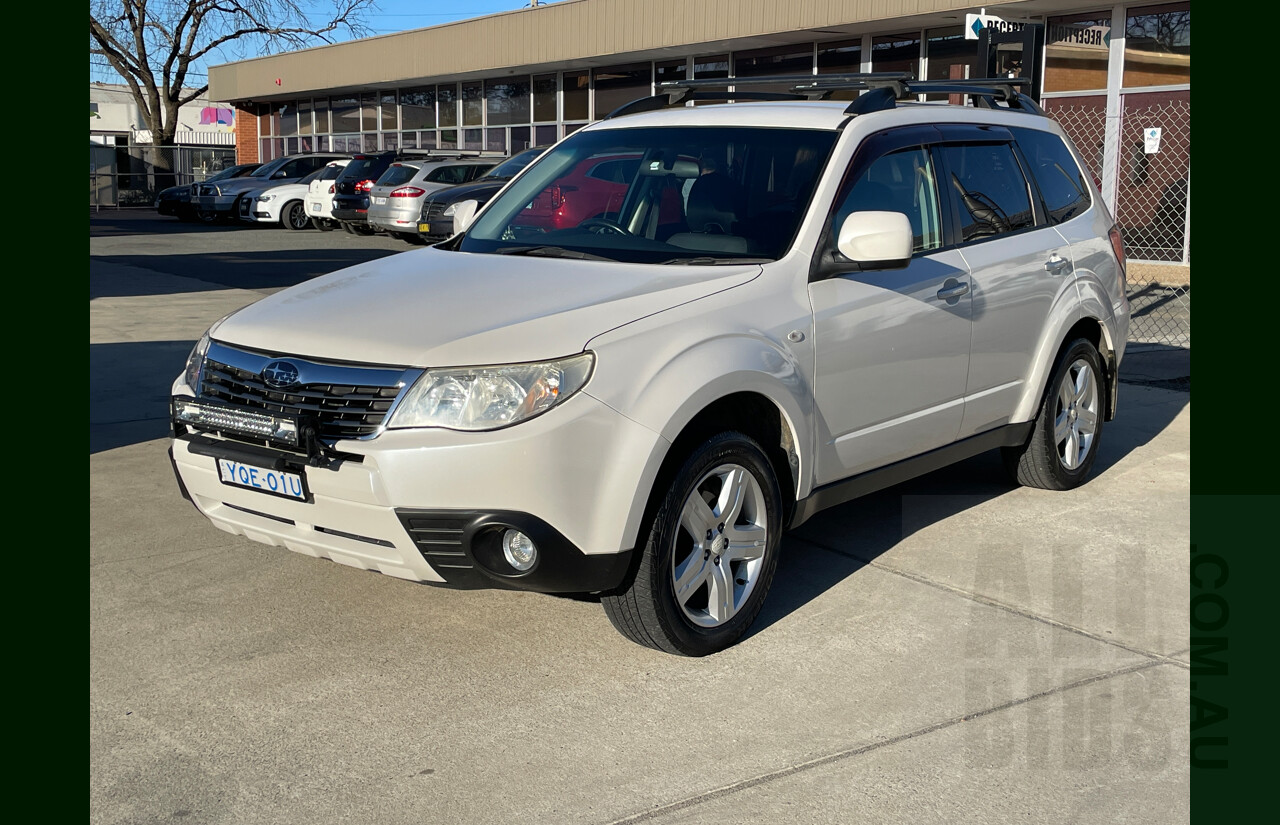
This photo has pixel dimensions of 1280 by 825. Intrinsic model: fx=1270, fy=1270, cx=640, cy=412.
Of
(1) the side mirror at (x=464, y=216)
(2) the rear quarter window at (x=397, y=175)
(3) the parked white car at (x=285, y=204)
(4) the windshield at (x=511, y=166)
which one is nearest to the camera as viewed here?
(1) the side mirror at (x=464, y=216)

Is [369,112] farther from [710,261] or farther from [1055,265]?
[710,261]

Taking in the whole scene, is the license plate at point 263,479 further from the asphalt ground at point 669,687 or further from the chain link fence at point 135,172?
the chain link fence at point 135,172

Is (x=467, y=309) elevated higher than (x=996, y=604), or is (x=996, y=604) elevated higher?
(x=467, y=309)

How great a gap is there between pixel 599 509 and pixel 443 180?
19.8 meters

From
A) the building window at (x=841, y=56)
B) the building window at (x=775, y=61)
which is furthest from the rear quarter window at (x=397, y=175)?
the building window at (x=841, y=56)

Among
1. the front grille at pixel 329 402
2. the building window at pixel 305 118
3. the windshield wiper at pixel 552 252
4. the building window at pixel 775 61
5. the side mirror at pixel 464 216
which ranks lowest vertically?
the front grille at pixel 329 402

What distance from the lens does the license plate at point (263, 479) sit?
13.0 feet

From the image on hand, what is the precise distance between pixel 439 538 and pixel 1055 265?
357 cm

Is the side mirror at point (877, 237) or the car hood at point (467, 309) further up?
the side mirror at point (877, 237)

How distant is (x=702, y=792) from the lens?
134 inches

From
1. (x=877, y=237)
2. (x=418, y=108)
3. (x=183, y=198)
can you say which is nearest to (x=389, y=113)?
(x=418, y=108)

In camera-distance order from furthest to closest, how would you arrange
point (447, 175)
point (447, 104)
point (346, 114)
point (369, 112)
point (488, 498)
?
point (346, 114), point (369, 112), point (447, 104), point (447, 175), point (488, 498)

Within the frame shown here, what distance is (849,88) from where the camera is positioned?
5.56m

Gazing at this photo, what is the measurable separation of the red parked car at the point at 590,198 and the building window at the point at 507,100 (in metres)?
24.4
